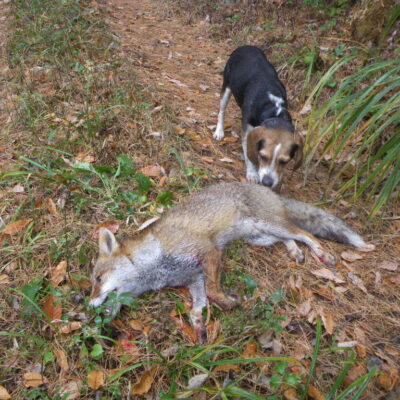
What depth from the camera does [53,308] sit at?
281 cm

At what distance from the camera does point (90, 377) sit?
2404 millimetres

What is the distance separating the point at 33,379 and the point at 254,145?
11.9 ft

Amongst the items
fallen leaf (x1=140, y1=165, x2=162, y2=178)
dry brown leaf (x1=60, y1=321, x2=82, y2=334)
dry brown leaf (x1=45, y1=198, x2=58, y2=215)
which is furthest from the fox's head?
fallen leaf (x1=140, y1=165, x2=162, y2=178)

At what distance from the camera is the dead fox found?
308 centimetres

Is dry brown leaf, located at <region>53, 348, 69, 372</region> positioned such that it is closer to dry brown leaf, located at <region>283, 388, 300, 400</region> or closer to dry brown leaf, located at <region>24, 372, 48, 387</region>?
dry brown leaf, located at <region>24, 372, 48, 387</region>

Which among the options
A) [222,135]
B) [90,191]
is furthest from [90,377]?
[222,135]

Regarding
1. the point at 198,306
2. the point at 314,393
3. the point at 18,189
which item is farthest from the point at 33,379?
the point at 18,189

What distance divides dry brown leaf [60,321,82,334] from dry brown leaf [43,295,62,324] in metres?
0.11

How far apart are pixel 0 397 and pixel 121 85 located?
4.68 meters

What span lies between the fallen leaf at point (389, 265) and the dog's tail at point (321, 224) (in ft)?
0.86

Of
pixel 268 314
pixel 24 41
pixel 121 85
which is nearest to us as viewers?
pixel 268 314

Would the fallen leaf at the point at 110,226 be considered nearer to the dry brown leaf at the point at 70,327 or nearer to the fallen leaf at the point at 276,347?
the dry brown leaf at the point at 70,327

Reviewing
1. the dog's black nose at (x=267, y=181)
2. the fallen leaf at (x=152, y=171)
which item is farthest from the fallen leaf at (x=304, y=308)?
the fallen leaf at (x=152, y=171)

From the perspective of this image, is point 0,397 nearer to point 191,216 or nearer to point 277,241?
point 191,216
